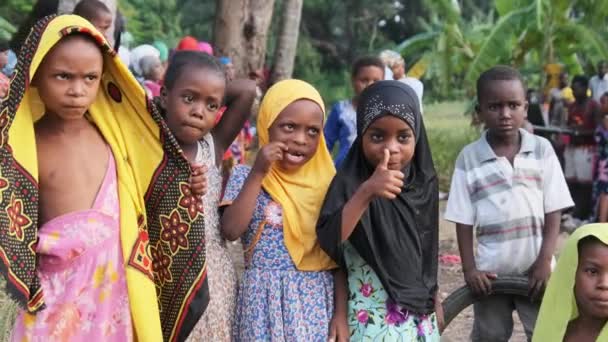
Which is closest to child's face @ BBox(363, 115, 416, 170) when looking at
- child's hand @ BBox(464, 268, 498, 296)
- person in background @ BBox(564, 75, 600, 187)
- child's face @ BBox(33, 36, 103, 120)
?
child's hand @ BBox(464, 268, 498, 296)

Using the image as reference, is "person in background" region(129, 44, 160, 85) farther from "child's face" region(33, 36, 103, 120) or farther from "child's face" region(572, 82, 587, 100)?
"child's face" region(33, 36, 103, 120)

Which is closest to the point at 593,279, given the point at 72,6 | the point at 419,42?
the point at 72,6

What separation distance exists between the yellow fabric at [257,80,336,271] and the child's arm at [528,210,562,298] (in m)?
1.00

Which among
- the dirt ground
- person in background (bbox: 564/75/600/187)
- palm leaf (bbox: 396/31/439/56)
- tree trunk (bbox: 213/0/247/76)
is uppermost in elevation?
palm leaf (bbox: 396/31/439/56)

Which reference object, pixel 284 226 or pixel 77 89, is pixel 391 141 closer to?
pixel 284 226

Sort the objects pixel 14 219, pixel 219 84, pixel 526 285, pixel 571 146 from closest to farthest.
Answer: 1. pixel 14 219
2. pixel 219 84
3. pixel 526 285
4. pixel 571 146

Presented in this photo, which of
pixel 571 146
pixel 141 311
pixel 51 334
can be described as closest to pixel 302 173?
pixel 141 311

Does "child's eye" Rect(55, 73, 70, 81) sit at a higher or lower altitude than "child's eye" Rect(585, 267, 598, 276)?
higher

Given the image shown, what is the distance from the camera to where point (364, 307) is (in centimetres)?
343

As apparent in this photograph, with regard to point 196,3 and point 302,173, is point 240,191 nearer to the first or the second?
point 302,173

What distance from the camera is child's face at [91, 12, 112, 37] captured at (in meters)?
5.07

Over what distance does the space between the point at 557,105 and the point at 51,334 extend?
987cm

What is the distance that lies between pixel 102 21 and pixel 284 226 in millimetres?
2197

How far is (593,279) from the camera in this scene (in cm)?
302
